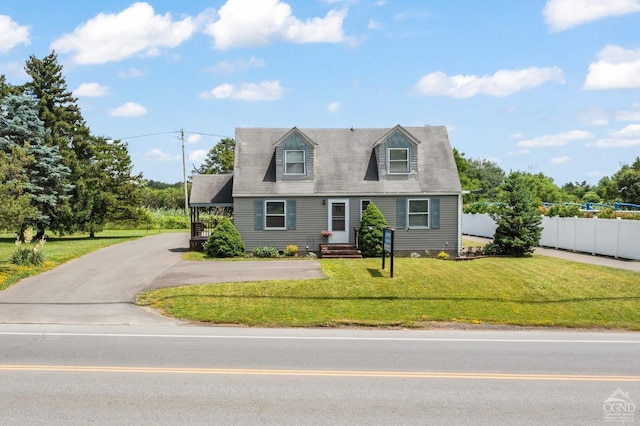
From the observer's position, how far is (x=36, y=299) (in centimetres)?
1552

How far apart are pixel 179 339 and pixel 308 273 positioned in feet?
26.9

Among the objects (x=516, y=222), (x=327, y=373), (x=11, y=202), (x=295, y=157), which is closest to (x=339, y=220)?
(x=295, y=157)

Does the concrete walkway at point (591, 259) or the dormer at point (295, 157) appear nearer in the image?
the concrete walkway at point (591, 259)

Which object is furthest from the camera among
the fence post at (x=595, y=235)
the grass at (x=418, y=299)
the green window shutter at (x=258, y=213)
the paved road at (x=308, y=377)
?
the green window shutter at (x=258, y=213)

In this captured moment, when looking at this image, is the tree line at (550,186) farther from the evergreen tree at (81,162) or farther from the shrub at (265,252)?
the evergreen tree at (81,162)

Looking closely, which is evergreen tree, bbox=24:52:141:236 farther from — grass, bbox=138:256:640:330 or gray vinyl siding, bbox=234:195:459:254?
grass, bbox=138:256:640:330

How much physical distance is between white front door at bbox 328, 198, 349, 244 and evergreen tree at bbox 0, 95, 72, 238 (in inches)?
760

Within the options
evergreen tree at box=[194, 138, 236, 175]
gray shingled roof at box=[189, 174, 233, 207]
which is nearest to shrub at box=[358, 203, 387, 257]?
gray shingled roof at box=[189, 174, 233, 207]

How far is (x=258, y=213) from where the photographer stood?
87.1ft

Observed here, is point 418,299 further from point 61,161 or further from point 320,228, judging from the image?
point 61,161

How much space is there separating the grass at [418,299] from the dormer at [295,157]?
8634 millimetres

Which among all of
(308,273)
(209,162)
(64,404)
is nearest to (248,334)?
(64,404)

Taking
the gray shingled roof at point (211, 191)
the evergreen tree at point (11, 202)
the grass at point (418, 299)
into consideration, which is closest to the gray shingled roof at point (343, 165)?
the gray shingled roof at point (211, 191)

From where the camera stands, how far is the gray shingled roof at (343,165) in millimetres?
26703
